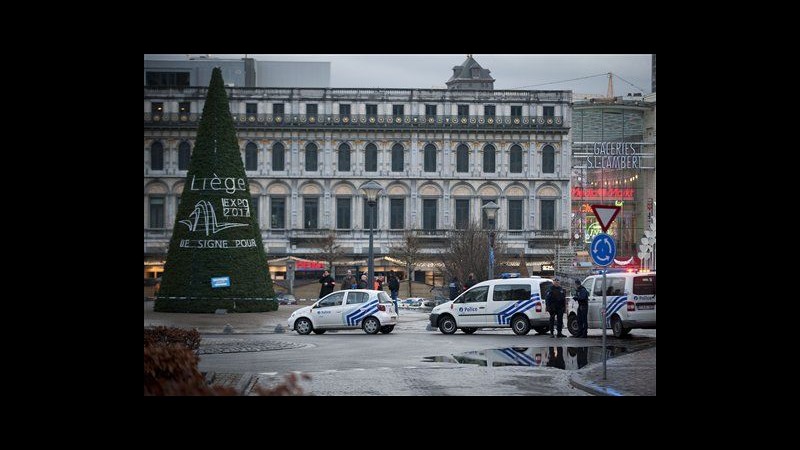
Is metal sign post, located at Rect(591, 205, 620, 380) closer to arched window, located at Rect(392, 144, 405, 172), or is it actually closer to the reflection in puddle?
the reflection in puddle

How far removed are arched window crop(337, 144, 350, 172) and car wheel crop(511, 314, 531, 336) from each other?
189 ft

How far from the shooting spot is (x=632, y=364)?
66.6 ft

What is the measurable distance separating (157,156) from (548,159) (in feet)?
95.7

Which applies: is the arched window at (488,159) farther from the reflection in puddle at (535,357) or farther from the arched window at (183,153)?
the reflection in puddle at (535,357)

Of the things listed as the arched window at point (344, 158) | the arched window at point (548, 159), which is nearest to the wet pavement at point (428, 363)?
the arched window at point (344, 158)

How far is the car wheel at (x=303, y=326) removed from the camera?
101ft

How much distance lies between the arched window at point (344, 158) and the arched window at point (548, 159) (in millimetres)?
14854

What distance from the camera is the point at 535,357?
2283cm

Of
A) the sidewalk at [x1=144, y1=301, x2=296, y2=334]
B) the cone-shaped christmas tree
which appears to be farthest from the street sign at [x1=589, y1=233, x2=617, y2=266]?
the cone-shaped christmas tree

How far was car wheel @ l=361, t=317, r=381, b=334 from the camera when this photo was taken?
1203 inches

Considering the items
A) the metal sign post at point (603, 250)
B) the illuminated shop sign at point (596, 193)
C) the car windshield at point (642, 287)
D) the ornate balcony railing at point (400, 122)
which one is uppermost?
the ornate balcony railing at point (400, 122)

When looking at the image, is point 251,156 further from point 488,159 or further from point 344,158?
point 488,159
